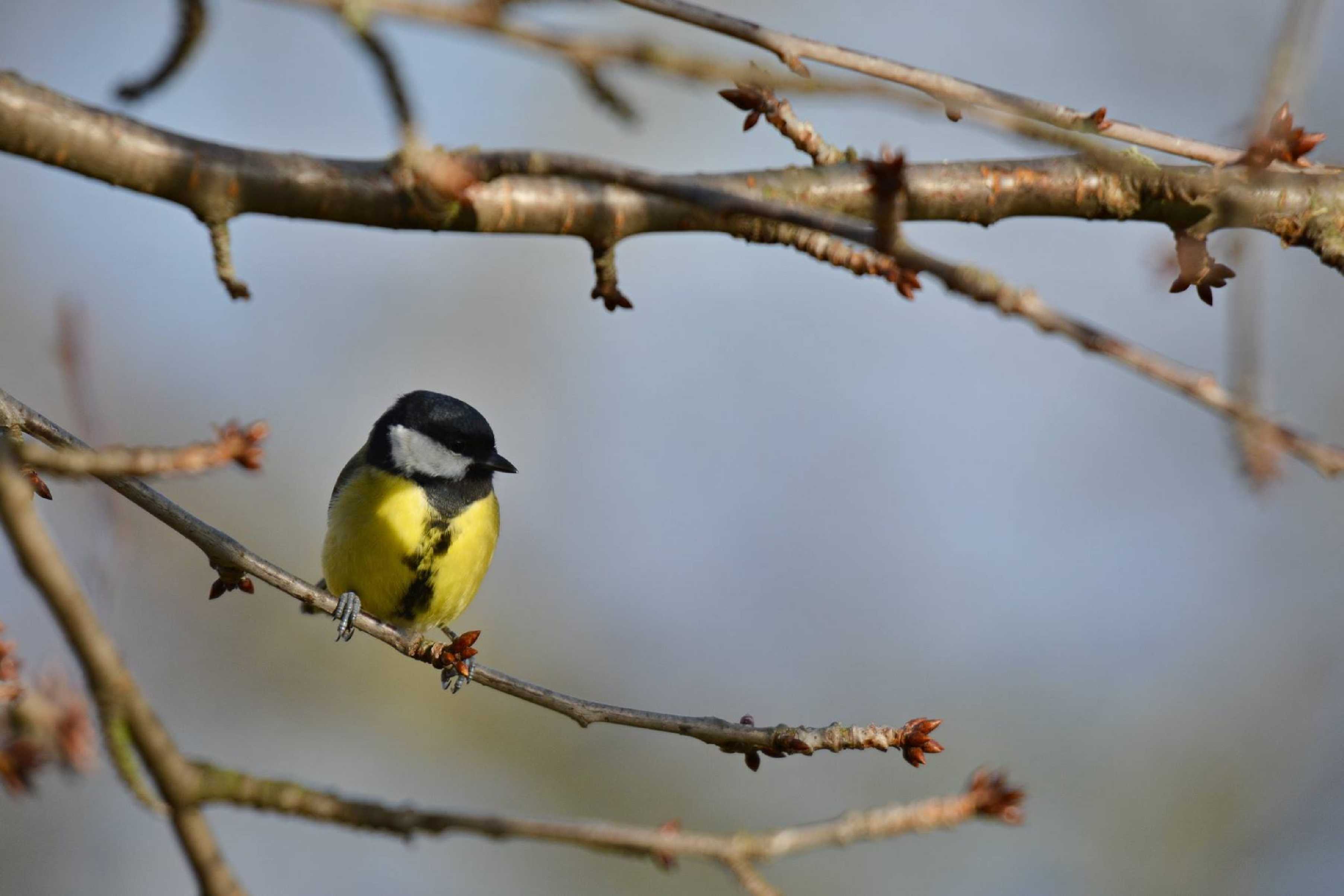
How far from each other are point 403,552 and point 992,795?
3.04 meters

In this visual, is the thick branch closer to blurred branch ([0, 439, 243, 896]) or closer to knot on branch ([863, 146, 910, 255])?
knot on branch ([863, 146, 910, 255])

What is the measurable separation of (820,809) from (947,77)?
7363 millimetres

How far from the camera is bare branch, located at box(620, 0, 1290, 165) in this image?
208 centimetres

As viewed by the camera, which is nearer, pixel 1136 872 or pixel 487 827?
pixel 487 827

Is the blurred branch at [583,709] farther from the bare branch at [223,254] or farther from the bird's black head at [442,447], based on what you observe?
the bird's black head at [442,447]

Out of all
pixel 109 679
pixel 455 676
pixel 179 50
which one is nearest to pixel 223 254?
pixel 179 50

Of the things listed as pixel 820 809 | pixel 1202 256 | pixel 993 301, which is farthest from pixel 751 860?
pixel 820 809

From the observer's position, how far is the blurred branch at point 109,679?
122 centimetres

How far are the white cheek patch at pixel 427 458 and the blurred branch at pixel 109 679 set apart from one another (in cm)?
322

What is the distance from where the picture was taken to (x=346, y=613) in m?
3.65

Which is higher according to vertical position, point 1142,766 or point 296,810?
point 1142,766

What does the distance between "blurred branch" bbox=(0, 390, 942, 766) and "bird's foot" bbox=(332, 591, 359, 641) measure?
0.27m

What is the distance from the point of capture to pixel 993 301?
135 cm

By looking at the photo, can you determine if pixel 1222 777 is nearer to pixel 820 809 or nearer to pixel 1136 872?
pixel 1136 872
